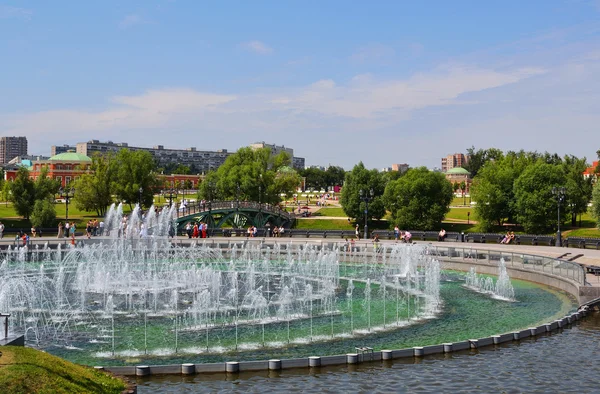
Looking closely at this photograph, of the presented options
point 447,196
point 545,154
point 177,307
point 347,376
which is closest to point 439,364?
point 347,376

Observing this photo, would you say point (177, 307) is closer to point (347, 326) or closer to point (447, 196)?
point (347, 326)

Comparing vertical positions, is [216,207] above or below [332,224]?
above

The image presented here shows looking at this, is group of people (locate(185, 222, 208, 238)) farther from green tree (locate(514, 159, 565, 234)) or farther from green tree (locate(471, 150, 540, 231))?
green tree (locate(514, 159, 565, 234))

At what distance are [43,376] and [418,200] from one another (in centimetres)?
5923

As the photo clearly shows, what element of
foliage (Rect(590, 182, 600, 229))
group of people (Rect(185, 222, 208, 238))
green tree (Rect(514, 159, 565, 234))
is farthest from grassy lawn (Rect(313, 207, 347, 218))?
group of people (Rect(185, 222, 208, 238))

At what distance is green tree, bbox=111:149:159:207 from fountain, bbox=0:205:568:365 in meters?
38.5

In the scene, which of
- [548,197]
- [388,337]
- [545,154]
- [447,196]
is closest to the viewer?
[388,337]

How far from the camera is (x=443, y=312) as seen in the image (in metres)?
24.0

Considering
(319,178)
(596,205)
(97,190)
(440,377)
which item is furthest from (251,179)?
(319,178)

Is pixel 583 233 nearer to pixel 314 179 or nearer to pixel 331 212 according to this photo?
pixel 331 212

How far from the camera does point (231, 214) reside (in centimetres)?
6700

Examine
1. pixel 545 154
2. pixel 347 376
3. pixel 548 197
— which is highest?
pixel 545 154

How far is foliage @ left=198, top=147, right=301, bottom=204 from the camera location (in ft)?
272

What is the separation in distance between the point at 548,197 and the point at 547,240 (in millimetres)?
17209
